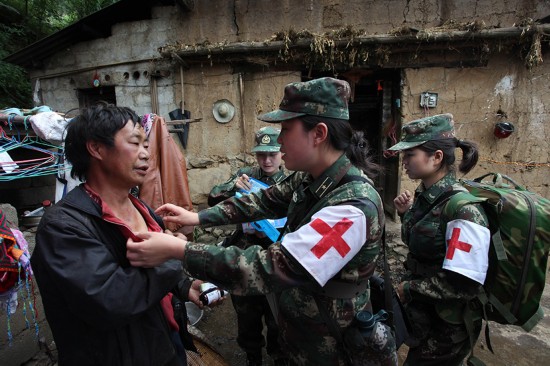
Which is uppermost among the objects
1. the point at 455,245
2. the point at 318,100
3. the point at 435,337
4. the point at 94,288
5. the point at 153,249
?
the point at 318,100

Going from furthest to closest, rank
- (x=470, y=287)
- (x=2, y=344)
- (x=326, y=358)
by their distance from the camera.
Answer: (x=2, y=344) → (x=470, y=287) → (x=326, y=358)

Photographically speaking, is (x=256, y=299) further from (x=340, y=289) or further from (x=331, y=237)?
(x=331, y=237)

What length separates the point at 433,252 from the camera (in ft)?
6.72

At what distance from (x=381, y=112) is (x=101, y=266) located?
5978 millimetres

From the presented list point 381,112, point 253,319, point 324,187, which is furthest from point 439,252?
point 381,112

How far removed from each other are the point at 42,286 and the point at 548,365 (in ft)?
15.3

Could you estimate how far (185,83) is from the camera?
226 inches

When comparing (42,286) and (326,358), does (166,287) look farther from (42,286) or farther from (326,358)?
(326,358)

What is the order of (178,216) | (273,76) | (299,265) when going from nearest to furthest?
(299,265) → (178,216) → (273,76)

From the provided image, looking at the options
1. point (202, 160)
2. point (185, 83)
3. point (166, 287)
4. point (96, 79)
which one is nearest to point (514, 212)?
point (166, 287)

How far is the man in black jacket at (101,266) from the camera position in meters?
1.17

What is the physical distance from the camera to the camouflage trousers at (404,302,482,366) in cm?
202

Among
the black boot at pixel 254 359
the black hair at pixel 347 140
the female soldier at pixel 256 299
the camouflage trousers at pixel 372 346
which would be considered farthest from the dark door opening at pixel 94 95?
the camouflage trousers at pixel 372 346

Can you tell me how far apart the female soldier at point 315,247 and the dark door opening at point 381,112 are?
4.05 metres
